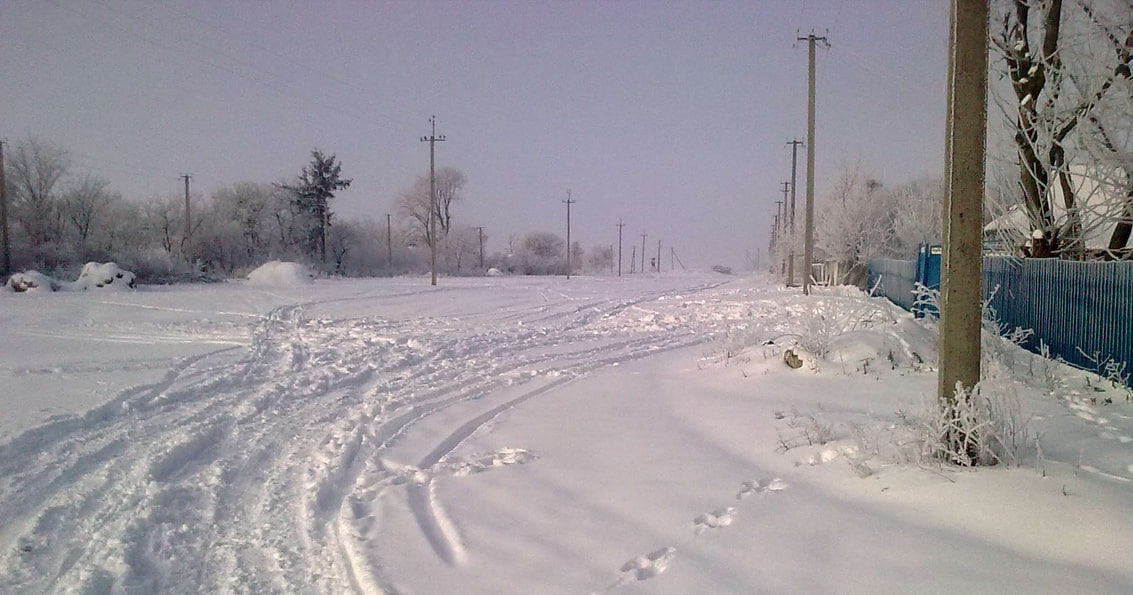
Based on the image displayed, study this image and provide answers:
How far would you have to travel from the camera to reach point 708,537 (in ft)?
14.1

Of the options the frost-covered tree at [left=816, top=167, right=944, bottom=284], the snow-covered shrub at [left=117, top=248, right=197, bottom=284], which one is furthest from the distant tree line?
the frost-covered tree at [left=816, top=167, right=944, bottom=284]

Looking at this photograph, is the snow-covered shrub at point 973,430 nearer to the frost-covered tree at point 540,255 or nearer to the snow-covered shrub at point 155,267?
the snow-covered shrub at point 155,267

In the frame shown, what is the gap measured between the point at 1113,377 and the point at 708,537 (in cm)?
727

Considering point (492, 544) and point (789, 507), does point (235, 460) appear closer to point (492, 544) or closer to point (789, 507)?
point (492, 544)

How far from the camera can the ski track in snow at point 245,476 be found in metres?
4.02

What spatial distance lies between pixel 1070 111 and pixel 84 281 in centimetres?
3727

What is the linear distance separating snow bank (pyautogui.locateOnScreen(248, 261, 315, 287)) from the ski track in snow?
90.5ft

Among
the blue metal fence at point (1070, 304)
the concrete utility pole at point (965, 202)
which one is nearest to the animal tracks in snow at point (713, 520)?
the concrete utility pole at point (965, 202)

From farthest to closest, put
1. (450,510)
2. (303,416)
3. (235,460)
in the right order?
(303,416), (235,460), (450,510)

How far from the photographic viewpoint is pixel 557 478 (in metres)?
5.70

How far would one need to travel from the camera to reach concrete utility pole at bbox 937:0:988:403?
4.70m

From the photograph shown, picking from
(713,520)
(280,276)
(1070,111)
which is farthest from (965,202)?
(280,276)

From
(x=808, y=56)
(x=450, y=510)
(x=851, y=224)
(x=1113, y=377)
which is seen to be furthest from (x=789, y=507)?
(x=851, y=224)

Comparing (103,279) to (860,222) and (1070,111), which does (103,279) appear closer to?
(1070,111)
